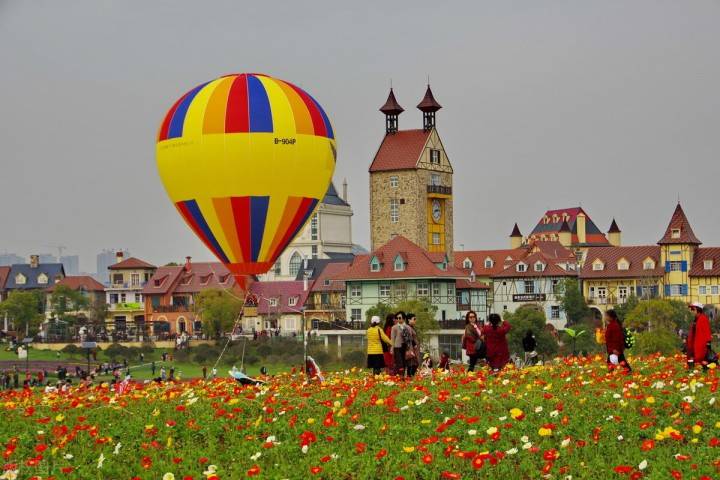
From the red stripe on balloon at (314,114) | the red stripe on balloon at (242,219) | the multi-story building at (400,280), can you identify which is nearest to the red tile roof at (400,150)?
the multi-story building at (400,280)

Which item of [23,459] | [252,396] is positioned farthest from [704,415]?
[23,459]

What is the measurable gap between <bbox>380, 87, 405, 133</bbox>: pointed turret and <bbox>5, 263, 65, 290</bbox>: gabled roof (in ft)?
147

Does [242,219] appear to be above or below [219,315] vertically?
above

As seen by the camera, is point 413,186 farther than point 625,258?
Result: No

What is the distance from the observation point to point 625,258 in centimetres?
10412

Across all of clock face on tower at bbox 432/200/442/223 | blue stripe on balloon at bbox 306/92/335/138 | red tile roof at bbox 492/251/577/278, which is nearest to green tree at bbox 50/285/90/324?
clock face on tower at bbox 432/200/442/223

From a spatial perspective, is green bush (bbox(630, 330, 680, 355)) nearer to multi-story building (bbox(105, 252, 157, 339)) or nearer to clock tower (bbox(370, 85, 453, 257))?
clock tower (bbox(370, 85, 453, 257))

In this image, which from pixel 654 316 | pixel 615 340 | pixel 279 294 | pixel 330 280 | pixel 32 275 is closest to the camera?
pixel 615 340

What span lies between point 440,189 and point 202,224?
61935 millimetres

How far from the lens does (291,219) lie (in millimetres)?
39500

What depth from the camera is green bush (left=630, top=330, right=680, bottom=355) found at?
61297 millimetres

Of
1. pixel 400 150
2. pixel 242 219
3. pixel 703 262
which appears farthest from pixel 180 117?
pixel 703 262

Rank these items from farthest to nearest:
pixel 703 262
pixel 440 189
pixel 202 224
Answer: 1. pixel 440 189
2. pixel 703 262
3. pixel 202 224

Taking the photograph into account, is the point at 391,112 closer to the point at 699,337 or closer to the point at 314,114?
the point at 314,114
